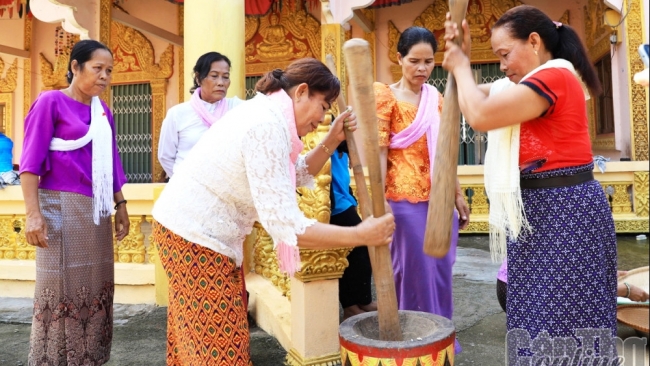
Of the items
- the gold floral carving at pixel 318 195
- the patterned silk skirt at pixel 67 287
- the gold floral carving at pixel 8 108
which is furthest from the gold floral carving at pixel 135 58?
the gold floral carving at pixel 318 195

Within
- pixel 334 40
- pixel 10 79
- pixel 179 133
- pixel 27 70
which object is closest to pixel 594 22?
pixel 334 40

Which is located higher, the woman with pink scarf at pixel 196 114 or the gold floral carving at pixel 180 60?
the gold floral carving at pixel 180 60

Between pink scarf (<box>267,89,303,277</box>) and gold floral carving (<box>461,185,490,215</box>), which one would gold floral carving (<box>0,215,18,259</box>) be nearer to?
pink scarf (<box>267,89,303,277</box>)

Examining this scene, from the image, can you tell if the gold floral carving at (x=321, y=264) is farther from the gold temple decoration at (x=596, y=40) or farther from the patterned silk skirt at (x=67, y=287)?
the gold temple decoration at (x=596, y=40)

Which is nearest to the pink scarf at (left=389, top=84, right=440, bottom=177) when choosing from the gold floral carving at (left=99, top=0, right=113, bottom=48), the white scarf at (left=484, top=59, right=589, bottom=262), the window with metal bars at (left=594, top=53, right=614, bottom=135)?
the white scarf at (left=484, top=59, right=589, bottom=262)

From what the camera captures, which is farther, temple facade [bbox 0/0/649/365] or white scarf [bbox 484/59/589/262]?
temple facade [bbox 0/0/649/365]

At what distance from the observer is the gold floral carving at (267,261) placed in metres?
2.94

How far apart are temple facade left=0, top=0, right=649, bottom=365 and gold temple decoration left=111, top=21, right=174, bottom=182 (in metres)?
0.02

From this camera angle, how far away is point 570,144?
144 centimetres

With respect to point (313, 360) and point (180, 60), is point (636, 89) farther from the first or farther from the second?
point (180, 60)

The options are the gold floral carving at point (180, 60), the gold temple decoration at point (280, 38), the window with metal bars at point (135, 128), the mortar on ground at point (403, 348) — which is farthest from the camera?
the window with metal bars at point (135, 128)

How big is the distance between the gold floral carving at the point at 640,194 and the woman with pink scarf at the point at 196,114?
536cm

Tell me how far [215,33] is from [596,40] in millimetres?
6079

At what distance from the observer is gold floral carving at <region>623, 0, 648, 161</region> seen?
20.4ft
